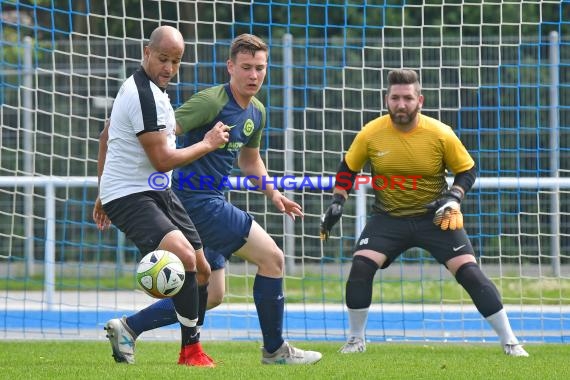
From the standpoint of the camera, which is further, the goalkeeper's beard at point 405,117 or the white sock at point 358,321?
the white sock at point 358,321

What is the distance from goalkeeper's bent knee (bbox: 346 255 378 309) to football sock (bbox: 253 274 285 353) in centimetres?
112

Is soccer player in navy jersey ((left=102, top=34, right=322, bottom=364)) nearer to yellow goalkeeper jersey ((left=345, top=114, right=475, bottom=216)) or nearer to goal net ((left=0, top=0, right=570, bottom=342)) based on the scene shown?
yellow goalkeeper jersey ((left=345, top=114, right=475, bottom=216))

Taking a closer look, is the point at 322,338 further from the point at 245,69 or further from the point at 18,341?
the point at 245,69

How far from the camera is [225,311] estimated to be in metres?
10.9

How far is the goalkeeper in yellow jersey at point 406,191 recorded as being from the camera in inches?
308

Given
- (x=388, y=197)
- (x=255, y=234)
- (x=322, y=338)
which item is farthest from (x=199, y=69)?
(x=255, y=234)

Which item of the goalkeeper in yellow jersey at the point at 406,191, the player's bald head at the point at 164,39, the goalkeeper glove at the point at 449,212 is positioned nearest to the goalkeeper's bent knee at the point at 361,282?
the goalkeeper in yellow jersey at the point at 406,191

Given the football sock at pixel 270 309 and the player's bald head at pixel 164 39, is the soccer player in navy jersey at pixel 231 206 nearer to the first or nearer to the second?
the football sock at pixel 270 309

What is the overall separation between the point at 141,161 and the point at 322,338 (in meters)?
3.46

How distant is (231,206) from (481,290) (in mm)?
1807

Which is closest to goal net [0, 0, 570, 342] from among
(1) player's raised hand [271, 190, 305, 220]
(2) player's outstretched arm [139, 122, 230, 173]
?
(1) player's raised hand [271, 190, 305, 220]

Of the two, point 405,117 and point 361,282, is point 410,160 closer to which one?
point 405,117

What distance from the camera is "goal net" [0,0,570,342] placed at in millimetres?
9820

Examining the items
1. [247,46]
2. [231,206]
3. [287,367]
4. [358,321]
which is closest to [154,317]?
Answer: [231,206]
